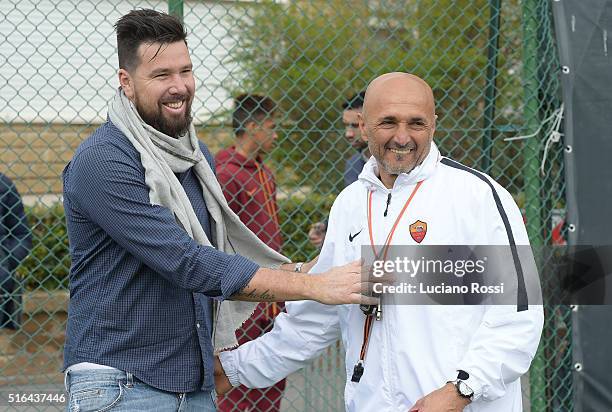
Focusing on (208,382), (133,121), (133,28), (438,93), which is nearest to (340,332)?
(208,382)

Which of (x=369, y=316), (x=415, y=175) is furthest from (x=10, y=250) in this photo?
(x=415, y=175)

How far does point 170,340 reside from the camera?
123 inches

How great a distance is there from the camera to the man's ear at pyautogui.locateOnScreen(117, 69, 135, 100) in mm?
3156

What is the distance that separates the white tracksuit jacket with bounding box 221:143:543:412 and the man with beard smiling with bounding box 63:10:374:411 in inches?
9.9

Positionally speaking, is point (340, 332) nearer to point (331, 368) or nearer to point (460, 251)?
point (460, 251)

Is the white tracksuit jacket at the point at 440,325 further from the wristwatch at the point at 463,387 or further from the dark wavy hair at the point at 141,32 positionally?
the dark wavy hair at the point at 141,32

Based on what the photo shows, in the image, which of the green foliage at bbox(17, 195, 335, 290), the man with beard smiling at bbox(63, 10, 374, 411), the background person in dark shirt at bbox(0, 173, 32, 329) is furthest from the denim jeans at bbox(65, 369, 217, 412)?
the green foliage at bbox(17, 195, 335, 290)

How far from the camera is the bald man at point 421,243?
3000 mm

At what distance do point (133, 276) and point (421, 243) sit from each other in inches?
38.5

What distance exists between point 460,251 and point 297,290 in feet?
1.92

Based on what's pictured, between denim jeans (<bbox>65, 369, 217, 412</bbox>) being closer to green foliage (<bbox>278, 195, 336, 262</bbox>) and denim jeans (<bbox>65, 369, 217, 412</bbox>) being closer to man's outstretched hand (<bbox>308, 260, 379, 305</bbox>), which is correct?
man's outstretched hand (<bbox>308, 260, 379, 305</bbox>)

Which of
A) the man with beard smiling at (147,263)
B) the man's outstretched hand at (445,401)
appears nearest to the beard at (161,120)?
the man with beard smiling at (147,263)

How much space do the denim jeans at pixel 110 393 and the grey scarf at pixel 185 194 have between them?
0.43 m

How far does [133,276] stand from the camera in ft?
10.1
